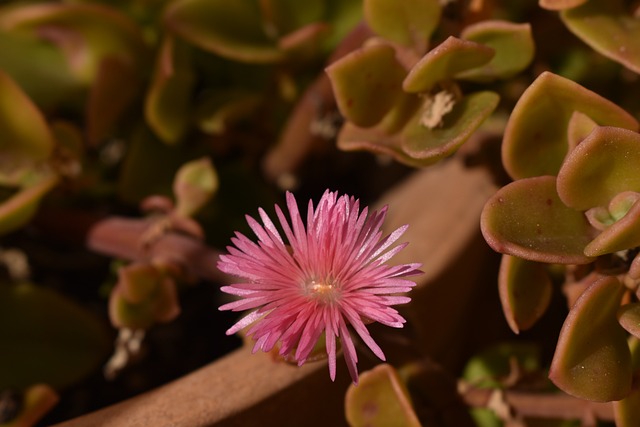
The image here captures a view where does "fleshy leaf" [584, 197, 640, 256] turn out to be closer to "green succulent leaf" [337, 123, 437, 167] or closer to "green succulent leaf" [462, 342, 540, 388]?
"green succulent leaf" [337, 123, 437, 167]

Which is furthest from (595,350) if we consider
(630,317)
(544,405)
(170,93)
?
(170,93)

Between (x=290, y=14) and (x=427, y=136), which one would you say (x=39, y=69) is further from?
(x=427, y=136)

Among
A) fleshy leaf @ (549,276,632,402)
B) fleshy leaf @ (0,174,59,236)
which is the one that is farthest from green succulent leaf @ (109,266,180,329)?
fleshy leaf @ (549,276,632,402)

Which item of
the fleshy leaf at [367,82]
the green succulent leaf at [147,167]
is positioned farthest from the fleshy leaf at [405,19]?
the green succulent leaf at [147,167]

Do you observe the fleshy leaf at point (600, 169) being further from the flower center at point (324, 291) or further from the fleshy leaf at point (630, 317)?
the flower center at point (324, 291)

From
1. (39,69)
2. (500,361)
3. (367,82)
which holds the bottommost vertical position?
(500,361)
